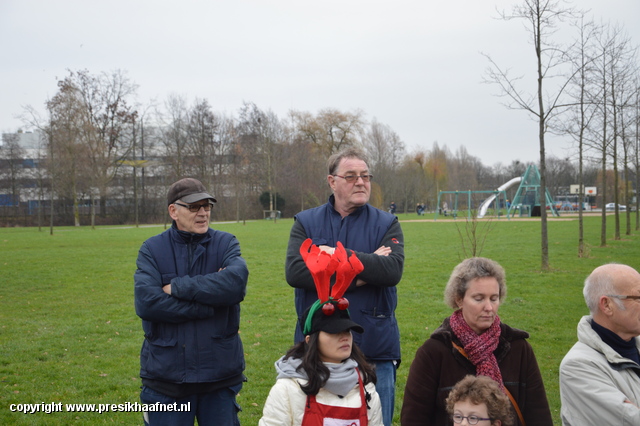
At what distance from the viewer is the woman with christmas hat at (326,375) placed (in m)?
2.61

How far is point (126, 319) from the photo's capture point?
31.2 ft

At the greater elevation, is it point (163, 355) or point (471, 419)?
point (163, 355)

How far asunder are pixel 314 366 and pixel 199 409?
3.45 ft

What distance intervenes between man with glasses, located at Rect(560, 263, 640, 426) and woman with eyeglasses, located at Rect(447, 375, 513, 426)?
62 cm

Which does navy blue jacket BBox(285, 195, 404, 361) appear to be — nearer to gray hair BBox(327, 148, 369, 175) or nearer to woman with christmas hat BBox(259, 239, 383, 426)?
gray hair BBox(327, 148, 369, 175)

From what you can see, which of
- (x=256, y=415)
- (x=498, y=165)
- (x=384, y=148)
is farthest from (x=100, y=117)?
(x=498, y=165)

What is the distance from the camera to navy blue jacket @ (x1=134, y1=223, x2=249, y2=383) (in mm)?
3105

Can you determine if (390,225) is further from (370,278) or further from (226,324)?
(226,324)

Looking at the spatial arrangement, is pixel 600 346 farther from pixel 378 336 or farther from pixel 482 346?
pixel 378 336

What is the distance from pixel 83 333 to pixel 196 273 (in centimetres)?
623

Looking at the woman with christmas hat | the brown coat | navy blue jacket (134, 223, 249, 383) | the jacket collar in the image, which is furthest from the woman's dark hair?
the jacket collar

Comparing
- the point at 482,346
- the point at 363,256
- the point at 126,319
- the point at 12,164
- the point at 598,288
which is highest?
the point at 12,164

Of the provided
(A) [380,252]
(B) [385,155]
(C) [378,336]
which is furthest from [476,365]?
(B) [385,155]

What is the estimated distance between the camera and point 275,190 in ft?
206
